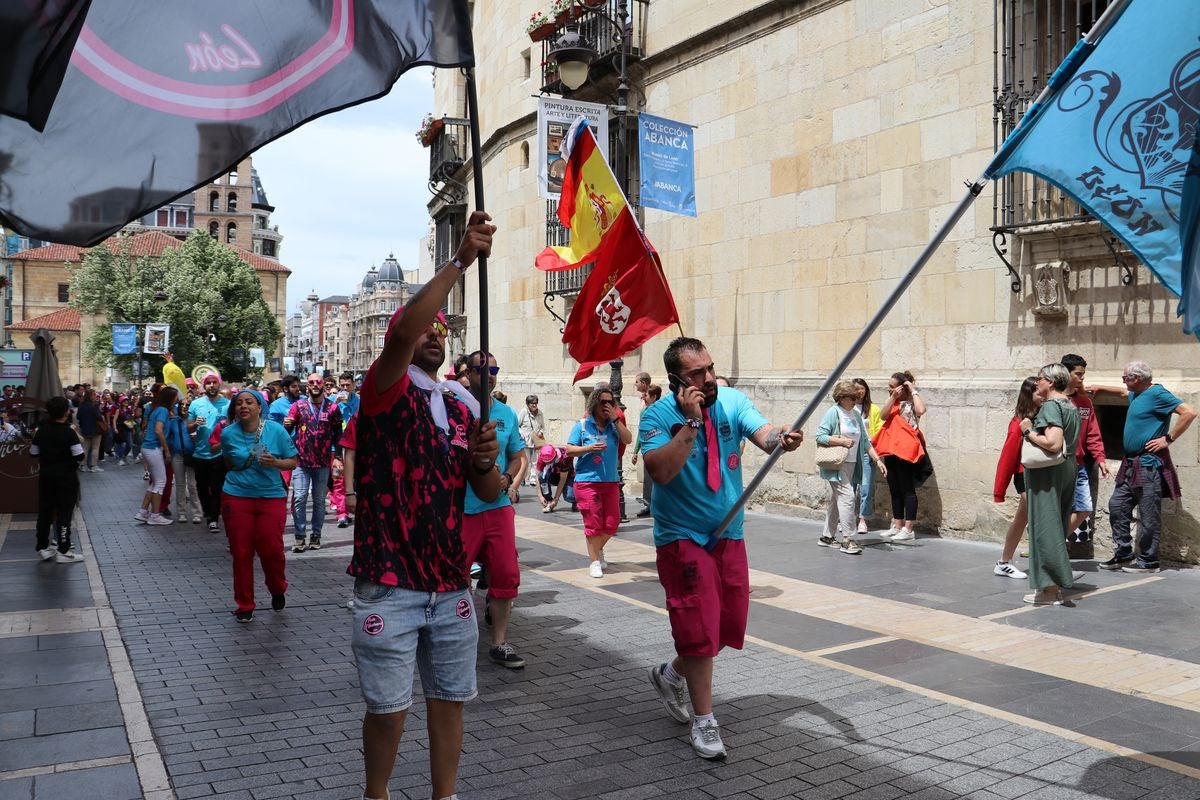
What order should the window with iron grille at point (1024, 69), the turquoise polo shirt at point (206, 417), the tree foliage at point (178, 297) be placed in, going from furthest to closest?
the tree foliage at point (178, 297)
the turquoise polo shirt at point (206, 417)
the window with iron grille at point (1024, 69)

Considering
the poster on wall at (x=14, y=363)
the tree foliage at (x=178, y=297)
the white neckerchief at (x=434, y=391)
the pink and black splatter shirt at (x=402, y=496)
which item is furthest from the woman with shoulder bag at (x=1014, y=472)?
the tree foliage at (x=178, y=297)

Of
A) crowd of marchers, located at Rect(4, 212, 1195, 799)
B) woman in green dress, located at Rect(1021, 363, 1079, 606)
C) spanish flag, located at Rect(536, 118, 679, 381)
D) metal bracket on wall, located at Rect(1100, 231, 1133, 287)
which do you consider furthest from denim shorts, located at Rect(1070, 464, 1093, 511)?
spanish flag, located at Rect(536, 118, 679, 381)

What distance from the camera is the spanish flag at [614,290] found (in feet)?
25.5

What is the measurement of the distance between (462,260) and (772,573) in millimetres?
6451

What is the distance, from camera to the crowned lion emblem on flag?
7910 mm

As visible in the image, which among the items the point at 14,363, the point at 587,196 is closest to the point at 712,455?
the point at 587,196

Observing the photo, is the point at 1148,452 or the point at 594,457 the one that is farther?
the point at 594,457

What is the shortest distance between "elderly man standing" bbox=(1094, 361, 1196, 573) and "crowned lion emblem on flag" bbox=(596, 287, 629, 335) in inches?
179

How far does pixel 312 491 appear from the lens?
36.1 ft

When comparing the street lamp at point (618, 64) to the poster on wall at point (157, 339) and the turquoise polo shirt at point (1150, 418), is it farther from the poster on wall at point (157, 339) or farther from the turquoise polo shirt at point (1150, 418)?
the poster on wall at point (157, 339)

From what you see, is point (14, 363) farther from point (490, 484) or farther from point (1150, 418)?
point (490, 484)

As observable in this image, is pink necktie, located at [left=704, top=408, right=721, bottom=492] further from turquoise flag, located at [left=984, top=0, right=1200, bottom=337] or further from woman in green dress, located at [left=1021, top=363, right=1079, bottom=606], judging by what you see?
woman in green dress, located at [left=1021, top=363, right=1079, bottom=606]

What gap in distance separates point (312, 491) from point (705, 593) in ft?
24.5

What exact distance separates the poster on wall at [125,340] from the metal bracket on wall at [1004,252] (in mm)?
32379
